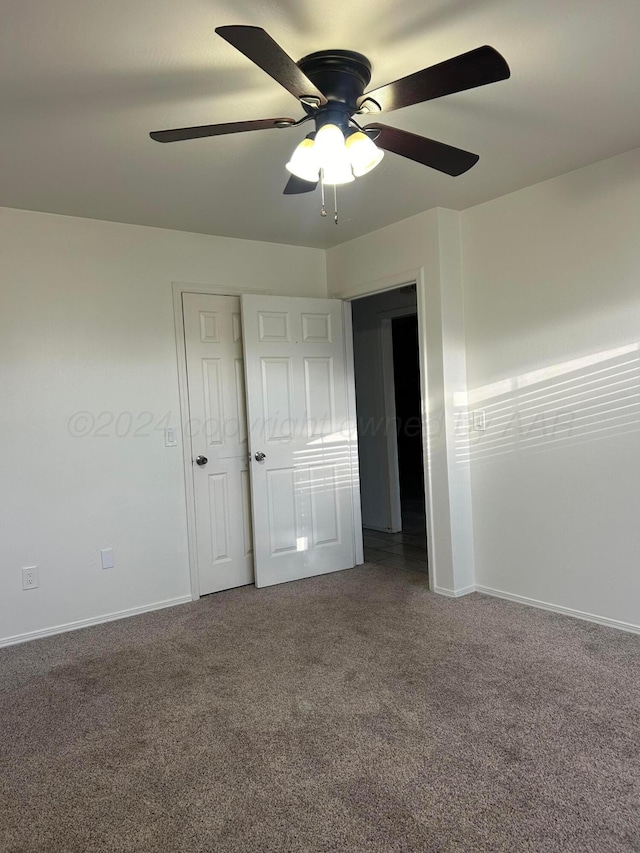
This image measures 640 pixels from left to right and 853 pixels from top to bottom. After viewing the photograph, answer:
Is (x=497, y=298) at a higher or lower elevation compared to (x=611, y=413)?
higher

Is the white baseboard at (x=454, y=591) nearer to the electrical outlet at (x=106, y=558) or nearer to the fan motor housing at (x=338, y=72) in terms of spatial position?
the electrical outlet at (x=106, y=558)

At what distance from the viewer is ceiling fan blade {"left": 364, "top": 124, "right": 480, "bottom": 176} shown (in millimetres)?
2039

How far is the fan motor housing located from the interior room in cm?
1

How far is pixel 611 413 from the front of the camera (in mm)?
3168

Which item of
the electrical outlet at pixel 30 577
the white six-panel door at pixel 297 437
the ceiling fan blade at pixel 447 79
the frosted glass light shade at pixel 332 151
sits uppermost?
the ceiling fan blade at pixel 447 79

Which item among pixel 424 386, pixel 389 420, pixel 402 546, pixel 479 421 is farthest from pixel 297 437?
pixel 389 420

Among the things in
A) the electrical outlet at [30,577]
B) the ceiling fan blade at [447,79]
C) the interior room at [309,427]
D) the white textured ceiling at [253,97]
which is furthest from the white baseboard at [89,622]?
the ceiling fan blade at [447,79]

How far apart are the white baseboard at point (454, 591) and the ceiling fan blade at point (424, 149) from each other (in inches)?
102

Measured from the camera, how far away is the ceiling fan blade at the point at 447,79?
5.12 ft

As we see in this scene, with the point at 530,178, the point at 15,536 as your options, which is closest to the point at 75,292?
the point at 15,536

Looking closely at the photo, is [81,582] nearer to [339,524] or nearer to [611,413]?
[339,524]

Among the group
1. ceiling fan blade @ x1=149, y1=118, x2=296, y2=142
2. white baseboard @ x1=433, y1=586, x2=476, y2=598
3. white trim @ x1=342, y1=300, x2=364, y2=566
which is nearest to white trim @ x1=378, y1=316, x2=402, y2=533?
white trim @ x1=342, y1=300, x2=364, y2=566

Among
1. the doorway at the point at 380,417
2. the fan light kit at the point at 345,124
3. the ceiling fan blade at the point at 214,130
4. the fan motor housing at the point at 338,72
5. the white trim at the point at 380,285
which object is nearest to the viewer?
the fan light kit at the point at 345,124

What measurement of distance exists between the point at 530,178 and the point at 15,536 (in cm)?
353
